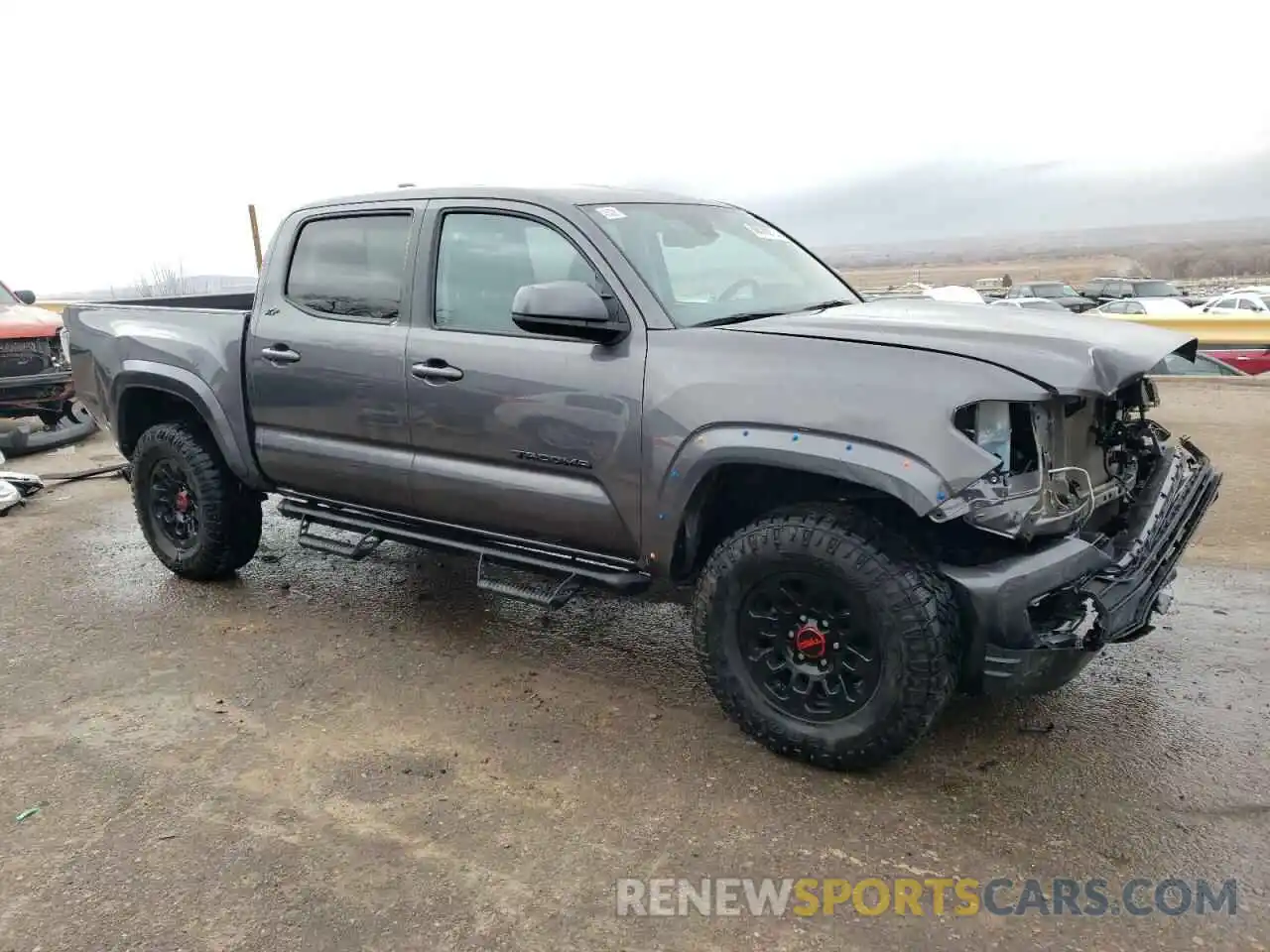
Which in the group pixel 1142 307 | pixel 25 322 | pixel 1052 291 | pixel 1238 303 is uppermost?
pixel 25 322

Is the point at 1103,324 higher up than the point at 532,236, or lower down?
lower down

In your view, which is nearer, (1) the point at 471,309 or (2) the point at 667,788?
(2) the point at 667,788

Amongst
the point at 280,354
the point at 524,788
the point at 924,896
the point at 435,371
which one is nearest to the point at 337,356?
the point at 280,354

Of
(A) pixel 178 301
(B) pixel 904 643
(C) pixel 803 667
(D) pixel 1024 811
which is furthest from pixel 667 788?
(A) pixel 178 301

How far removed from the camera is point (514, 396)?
3.61 metres

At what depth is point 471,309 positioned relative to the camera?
3871mm

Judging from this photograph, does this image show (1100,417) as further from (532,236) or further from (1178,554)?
(532,236)

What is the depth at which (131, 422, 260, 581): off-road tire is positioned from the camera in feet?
16.0

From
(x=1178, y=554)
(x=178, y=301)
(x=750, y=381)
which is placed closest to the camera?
(x=750, y=381)

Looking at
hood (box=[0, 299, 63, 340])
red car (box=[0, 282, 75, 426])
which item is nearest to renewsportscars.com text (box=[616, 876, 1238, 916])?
red car (box=[0, 282, 75, 426])

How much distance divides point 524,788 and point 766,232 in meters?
2.68

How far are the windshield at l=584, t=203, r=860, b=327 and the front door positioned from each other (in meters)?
0.19

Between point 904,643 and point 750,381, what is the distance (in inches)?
36.8

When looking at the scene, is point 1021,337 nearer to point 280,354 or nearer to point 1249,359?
point 280,354
